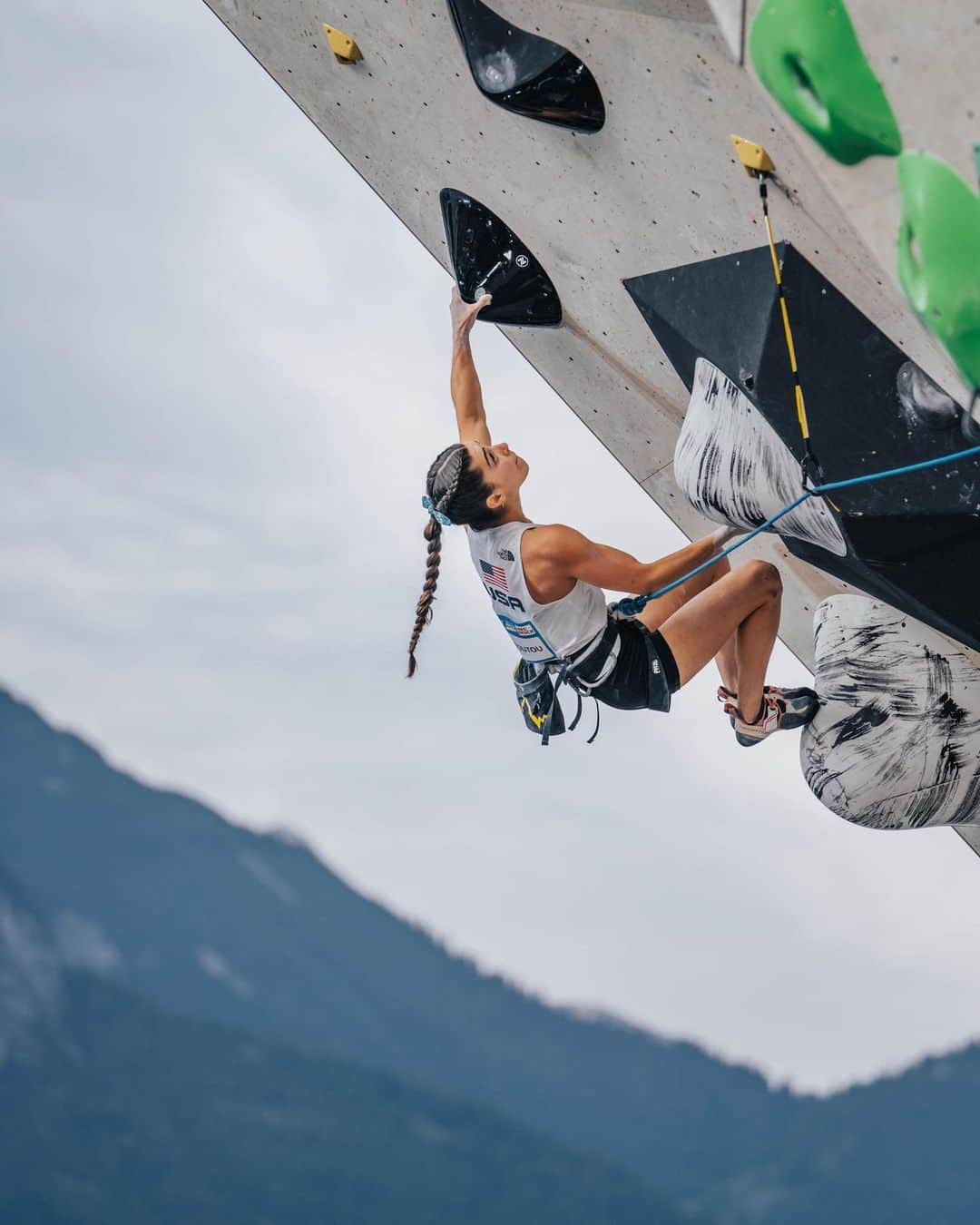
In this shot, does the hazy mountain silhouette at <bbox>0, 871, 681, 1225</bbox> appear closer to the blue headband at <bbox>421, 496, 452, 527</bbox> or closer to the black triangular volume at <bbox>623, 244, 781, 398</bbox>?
the blue headband at <bbox>421, 496, 452, 527</bbox>

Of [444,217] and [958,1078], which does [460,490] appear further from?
[958,1078]

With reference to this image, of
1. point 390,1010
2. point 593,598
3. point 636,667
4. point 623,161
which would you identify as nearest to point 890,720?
point 636,667

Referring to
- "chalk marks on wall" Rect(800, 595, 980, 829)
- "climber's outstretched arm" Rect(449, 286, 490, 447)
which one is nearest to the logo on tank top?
"climber's outstretched arm" Rect(449, 286, 490, 447)

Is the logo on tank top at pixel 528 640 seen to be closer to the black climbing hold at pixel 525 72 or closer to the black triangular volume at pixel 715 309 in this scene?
the black triangular volume at pixel 715 309

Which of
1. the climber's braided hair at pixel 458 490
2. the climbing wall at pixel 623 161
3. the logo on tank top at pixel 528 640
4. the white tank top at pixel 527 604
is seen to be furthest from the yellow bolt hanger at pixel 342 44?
the logo on tank top at pixel 528 640

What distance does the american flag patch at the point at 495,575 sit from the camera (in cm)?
244

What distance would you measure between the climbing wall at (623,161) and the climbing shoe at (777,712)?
15.2 inches

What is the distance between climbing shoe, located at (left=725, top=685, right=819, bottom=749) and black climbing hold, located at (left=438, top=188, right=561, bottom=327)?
0.89 meters

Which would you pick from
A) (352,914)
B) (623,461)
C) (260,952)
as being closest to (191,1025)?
(260,952)

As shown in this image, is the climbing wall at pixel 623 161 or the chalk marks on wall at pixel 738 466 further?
the chalk marks on wall at pixel 738 466

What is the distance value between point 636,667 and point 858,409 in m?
0.63

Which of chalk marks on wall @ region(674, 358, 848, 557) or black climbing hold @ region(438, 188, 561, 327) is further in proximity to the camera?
black climbing hold @ region(438, 188, 561, 327)

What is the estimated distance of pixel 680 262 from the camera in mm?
2418

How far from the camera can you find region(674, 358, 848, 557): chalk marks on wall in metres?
2.34
